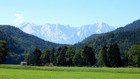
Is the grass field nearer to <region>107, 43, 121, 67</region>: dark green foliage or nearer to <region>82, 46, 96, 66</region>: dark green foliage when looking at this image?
<region>107, 43, 121, 67</region>: dark green foliage

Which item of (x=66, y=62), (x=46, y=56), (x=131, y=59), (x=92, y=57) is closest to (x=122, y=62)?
(x=131, y=59)

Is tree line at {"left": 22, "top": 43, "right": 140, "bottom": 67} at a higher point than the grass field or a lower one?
higher

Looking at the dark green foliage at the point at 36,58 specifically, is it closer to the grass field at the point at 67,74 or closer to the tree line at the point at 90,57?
the tree line at the point at 90,57

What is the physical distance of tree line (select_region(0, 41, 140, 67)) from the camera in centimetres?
16138

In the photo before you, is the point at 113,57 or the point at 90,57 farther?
the point at 90,57

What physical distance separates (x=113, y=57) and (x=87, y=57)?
1821 centimetres

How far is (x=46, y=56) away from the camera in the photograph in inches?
7598

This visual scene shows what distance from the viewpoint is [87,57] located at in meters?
174

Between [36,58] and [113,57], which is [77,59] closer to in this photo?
[113,57]

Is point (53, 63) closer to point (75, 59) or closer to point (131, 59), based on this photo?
point (75, 59)

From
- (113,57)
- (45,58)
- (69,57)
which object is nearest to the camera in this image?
(113,57)

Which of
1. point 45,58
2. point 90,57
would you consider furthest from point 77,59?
point 45,58

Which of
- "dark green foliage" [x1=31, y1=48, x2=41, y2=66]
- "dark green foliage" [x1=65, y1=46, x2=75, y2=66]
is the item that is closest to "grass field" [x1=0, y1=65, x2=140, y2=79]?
"dark green foliage" [x1=65, y1=46, x2=75, y2=66]

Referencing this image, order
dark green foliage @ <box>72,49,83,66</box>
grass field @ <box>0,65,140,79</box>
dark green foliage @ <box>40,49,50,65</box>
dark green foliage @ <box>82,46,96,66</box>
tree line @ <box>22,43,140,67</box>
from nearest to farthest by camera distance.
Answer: grass field @ <box>0,65,140,79</box> → tree line @ <box>22,43,140,67</box> → dark green foliage @ <box>82,46,96,66</box> → dark green foliage @ <box>72,49,83,66</box> → dark green foliage @ <box>40,49,50,65</box>
